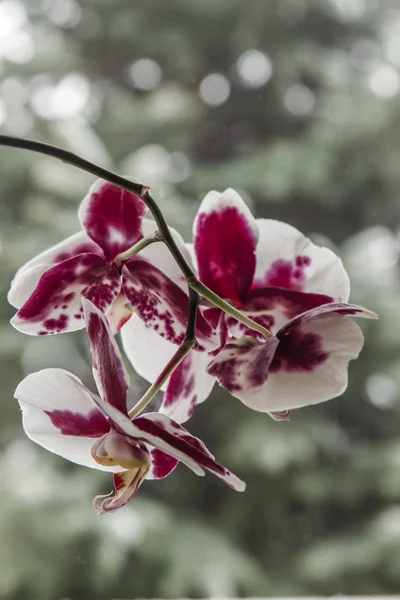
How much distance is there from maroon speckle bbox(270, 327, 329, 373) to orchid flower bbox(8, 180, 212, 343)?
0.06 metres

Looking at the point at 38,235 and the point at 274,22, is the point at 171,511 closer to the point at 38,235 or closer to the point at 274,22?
the point at 38,235

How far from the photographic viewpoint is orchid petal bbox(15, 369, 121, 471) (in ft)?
0.80

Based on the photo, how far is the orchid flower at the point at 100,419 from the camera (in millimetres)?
230

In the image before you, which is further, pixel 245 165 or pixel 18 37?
pixel 245 165

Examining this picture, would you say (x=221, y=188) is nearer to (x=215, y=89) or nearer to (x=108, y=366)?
(x=215, y=89)

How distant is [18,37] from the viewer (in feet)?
4.49

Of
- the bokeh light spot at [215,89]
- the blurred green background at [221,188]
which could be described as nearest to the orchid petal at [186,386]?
the blurred green background at [221,188]

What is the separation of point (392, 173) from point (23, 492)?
38.2 inches

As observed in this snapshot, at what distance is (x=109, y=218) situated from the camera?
30cm

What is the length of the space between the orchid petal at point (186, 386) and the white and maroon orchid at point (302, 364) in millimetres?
68

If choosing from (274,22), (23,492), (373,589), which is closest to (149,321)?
(23,492)

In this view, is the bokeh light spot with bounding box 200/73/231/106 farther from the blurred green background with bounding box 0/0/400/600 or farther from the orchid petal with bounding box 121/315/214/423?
the orchid petal with bounding box 121/315/214/423

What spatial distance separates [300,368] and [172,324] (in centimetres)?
7

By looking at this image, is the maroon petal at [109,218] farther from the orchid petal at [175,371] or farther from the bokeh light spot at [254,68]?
the bokeh light spot at [254,68]
